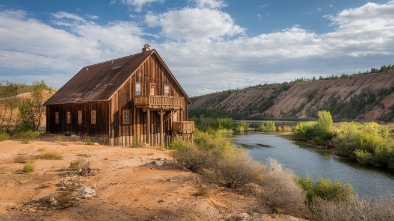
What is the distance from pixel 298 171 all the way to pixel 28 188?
51.8 feet

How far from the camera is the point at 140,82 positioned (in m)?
24.2

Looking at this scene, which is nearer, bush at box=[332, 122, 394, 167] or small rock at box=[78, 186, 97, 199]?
small rock at box=[78, 186, 97, 199]

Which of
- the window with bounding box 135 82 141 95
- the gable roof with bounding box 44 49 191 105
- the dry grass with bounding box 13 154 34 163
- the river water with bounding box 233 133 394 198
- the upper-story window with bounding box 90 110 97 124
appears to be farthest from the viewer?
the window with bounding box 135 82 141 95

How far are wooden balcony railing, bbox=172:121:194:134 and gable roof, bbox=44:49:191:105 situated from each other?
3.08 meters

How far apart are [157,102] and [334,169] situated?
1346cm

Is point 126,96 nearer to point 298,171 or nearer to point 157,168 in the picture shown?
point 157,168

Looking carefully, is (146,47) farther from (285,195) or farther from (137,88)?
(285,195)

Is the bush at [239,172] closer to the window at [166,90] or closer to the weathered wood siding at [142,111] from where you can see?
the weathered wood siding at [142,111]

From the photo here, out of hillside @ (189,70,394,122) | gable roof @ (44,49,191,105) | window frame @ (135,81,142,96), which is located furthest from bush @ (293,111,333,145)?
window frame @ (135,81,142,96)

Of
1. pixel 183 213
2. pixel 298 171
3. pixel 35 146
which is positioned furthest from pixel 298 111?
pixel 183 213

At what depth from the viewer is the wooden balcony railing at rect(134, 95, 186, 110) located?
2298 centimetres

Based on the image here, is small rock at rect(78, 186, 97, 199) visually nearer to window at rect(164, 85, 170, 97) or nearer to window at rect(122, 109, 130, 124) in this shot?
window at rect(122, 109, 130, 124)

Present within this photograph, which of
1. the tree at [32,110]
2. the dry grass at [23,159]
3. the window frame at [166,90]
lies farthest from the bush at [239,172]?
the tree at [32,110]

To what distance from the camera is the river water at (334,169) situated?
17.1m
